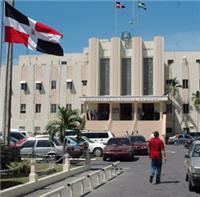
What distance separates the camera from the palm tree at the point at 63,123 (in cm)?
2722

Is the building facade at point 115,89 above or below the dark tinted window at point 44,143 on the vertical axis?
above

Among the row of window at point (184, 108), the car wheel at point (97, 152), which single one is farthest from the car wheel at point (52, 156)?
the row of window at point (184, 108)

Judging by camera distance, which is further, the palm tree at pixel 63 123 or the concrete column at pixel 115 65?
the concrete column at pixel 115 65

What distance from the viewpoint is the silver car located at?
2961 cm

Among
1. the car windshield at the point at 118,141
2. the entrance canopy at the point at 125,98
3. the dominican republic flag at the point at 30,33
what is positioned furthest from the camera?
the entrance canopy at the point at 125,98

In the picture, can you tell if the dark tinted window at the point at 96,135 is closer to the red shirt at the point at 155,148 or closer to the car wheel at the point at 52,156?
the car wheel at the point at 52,156

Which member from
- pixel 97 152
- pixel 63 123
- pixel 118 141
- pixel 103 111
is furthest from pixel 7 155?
pixel 103 111

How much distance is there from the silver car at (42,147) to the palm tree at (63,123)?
200 centimetres

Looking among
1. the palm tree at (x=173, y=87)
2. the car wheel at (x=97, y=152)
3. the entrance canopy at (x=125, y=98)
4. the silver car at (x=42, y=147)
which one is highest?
the palm tree at (x=173, y=87)

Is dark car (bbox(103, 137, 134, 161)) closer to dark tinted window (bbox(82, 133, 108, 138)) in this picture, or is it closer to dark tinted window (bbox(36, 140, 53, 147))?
dark tinted window (bbox(36, 140, 53, 147))

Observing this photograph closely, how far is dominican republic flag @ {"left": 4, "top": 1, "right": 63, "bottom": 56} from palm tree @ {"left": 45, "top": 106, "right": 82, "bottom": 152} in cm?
1101

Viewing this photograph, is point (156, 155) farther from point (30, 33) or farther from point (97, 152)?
point (97, 152)

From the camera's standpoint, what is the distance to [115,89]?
7519 centimetres

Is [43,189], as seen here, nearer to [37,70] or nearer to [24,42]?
[24,42]
